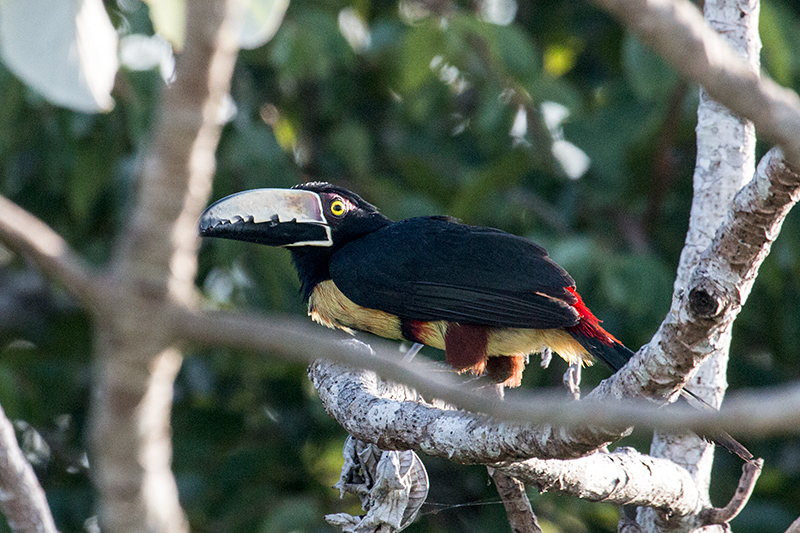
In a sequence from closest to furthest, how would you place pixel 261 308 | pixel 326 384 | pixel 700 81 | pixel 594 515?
pixel 700 81 → pixel 326 384 → pixel 261 308 → pixel 594 515

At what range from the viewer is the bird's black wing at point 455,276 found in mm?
3641

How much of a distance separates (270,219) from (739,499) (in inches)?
86.9

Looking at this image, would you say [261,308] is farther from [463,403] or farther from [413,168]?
[463,403]

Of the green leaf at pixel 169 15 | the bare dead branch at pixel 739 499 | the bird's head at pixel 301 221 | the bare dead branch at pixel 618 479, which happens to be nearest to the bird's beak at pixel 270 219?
the bird's head at pixel 301 221

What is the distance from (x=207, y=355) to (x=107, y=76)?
478cm

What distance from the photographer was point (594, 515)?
17.6 ft

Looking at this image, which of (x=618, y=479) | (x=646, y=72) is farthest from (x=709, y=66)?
(x=646, y=72)

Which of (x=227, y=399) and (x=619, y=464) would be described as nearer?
(x=619, y=464)

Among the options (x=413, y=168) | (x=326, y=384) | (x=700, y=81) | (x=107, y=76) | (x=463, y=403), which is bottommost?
(x=413, y=168)

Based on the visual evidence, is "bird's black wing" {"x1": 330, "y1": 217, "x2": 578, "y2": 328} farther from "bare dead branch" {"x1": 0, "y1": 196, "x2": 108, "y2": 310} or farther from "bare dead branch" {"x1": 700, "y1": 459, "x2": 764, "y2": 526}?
"bare dead branch" {"x1": 0, "y1": 196, "x2": 108, "y2": 310}

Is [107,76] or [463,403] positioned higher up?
[107,76]

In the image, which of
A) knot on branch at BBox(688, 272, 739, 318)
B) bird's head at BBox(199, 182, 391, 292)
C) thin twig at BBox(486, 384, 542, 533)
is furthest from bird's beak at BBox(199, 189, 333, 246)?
knot on branch at BBox(688, 272, 739, 318)

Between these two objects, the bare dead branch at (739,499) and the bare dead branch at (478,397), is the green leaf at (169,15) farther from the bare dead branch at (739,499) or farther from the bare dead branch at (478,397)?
the bare dead branch at (739,499)

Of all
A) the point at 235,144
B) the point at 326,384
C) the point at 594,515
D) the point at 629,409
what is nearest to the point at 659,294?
the point at 594,515
